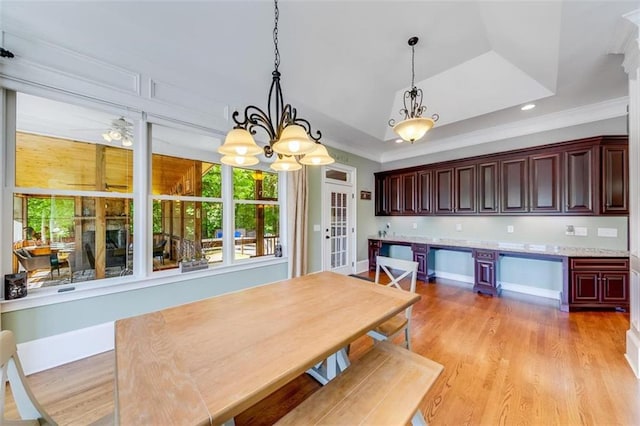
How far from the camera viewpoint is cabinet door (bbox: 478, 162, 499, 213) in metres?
4.06

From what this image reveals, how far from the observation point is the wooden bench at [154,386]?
742 millimetres

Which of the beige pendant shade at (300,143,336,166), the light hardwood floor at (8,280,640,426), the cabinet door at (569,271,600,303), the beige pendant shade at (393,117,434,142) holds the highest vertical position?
the beige pendant shade at (393,117,434,142)

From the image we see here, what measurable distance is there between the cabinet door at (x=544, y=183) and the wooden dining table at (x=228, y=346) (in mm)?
3391

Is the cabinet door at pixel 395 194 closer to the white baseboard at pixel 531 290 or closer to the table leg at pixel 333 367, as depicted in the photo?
the white baseboard at pixel 531 290

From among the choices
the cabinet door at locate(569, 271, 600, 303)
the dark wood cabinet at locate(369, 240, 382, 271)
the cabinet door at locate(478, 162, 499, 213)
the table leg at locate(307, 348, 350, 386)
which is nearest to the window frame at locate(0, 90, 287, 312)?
the table leg at locate(307, 348, 350, 386)

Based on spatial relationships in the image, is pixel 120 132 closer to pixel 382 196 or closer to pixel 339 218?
pixel 339 218

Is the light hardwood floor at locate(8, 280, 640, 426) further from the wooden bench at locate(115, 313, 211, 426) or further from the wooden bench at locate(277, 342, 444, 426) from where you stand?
the wooden bench at locate(277, 342, 444, 426)

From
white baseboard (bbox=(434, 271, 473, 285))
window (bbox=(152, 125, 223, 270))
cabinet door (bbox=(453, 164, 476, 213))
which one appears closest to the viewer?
window (bbox=(152, 125, 223, 270))

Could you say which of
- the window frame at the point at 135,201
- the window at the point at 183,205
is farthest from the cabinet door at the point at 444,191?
the window at the point at 183,205

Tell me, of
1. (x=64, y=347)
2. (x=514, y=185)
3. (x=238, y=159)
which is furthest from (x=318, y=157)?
(x=514, y=185)

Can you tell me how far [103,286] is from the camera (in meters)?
2.34

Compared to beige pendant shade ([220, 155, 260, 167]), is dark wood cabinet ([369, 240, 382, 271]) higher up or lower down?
lower down

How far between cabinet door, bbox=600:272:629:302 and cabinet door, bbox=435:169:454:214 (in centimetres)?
209

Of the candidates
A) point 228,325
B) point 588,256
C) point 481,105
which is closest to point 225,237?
point 228,325
